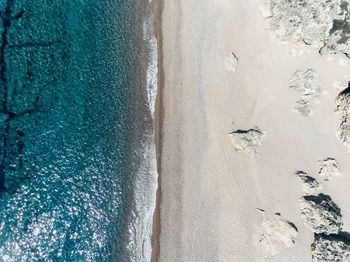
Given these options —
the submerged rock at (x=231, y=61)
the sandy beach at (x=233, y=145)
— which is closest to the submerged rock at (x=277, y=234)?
the sandy beach at (x=233, y=145)

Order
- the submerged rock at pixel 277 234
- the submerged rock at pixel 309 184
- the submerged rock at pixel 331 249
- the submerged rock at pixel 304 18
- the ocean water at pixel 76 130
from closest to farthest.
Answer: the submerged rock at pixel 331 249, the submerged rock at pixel 277 234, the submerged rock at pixel 309 184, the submerged rock at pixel 304 18, the ocean water at pixel 76 130

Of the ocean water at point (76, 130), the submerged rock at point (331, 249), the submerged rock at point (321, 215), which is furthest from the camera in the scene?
the ocean water at point (76, 130)

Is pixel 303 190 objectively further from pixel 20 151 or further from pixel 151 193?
pixel 20 151

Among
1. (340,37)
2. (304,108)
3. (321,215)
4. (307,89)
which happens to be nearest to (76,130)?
(304,108)

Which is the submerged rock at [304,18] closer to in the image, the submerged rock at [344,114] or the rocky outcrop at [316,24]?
the rocky outcrop at [316,24]

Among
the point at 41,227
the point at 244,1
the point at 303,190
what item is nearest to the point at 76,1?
the point at 244,1

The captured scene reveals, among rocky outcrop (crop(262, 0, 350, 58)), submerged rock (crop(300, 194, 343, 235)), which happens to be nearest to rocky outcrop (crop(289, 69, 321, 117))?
rocky outcrop (crop(262, 0, 350, 58))

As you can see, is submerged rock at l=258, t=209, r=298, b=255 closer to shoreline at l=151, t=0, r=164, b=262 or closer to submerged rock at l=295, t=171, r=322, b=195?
submerged rock at l=295, t=171, r=322, b=195
